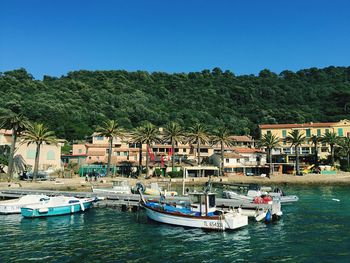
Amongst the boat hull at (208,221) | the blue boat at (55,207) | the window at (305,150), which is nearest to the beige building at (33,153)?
the blue boat at (55,207)

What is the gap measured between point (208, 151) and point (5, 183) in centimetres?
5633

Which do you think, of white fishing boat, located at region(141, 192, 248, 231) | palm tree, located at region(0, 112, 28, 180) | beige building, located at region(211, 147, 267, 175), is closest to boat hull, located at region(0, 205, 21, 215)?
white fishing boat, located at region(141, 192, 248, 231)

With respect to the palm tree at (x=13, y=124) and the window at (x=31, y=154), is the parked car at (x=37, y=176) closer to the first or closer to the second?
the palm tree at (x=13, y=124)

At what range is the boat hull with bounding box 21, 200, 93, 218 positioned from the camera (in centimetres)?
3709

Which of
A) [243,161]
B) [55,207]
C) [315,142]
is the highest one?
[315,142]

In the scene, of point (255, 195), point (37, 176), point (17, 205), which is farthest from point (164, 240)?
point (37, 176)

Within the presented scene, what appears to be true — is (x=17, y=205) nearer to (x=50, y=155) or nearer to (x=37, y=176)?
(x=37, y=176)

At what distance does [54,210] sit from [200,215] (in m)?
17.5

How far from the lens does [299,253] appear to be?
24.0 metres

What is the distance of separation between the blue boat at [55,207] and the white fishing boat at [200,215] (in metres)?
10.0

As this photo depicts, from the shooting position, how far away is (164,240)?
27797 mm

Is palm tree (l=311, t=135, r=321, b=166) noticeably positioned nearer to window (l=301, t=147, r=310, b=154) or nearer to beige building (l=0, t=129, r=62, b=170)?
window (l=301, t=147, r=310, b=154)

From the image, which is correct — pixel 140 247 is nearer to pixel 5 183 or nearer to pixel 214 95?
pixel 5 183

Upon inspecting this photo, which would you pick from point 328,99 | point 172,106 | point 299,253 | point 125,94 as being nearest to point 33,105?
point 125,94
